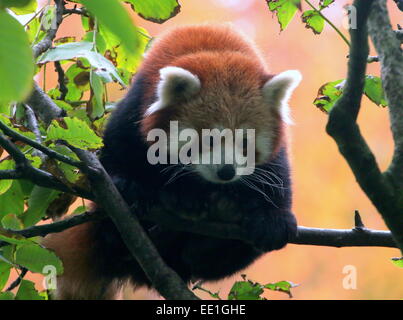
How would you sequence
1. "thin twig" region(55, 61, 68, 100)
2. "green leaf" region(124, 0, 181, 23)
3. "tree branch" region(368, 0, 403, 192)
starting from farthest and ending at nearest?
"thin twig" region(55, 61, 68, 100), "green leaf" region(124, 0, 181, 23), "tree branch" region(368, 0, 403, 192)

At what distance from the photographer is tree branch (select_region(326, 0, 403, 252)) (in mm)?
1439

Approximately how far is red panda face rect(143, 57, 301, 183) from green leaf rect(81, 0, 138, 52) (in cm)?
217

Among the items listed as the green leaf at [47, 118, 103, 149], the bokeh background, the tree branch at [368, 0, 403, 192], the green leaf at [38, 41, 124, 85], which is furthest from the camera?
the bokeh background

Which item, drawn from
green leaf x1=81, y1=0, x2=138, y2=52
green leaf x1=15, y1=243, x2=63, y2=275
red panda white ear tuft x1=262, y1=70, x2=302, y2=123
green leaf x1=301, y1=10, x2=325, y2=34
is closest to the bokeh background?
red panda white ear tuft x1=262, y1=70, x2=302, y2=123

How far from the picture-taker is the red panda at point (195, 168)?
2.69 meters

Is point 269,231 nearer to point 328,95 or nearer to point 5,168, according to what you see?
point 328,95

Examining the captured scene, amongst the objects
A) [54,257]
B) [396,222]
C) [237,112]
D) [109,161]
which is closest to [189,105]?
[237,112]

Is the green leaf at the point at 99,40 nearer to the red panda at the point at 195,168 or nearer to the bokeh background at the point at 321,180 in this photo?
the red panda at the point at 195,168

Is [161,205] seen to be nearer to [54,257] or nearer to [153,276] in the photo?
[153,276]

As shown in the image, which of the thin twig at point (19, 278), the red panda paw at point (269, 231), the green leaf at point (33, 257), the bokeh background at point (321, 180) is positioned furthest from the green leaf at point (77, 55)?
the bokeh background at point (321, 180)

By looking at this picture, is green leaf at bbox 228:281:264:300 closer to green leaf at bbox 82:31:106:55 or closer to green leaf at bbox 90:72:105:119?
green leaf at bbox 90:72:105:119

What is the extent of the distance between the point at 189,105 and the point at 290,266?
4.92 m

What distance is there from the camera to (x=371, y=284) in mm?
6996

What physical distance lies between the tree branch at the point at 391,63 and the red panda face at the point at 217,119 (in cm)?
112
